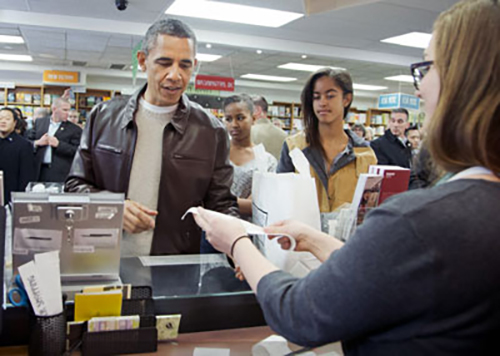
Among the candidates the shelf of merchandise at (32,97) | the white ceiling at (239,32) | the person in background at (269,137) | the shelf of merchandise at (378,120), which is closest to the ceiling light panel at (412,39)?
the white ceiling at (239,32)

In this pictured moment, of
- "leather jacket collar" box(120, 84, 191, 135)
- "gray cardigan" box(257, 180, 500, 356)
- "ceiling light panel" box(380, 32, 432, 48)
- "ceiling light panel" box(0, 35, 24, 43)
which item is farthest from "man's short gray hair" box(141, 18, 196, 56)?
"ceiling light panel" box(0, 35, 24, 43)

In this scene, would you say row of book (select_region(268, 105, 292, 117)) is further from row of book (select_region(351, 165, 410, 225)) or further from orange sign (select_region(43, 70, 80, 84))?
row of book (select_region(351, 165, 410, 225))

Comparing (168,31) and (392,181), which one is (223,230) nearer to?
(392,181)

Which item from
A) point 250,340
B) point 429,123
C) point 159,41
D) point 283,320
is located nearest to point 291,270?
point 250,340

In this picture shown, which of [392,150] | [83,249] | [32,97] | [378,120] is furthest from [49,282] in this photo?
[378,120]

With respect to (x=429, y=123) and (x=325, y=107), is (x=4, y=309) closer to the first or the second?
(x=429, y=123)

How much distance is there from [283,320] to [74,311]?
0.59 metres

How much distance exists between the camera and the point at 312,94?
2.42m

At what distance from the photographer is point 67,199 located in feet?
3.80

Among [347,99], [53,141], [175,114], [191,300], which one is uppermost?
[347,99]

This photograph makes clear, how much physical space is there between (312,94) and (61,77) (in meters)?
10.4

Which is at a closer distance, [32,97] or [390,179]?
[390,179]

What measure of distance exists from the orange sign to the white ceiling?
0.35 meters

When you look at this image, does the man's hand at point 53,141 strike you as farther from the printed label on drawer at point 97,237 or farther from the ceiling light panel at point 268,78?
the ceiling light panel at point 268,78
